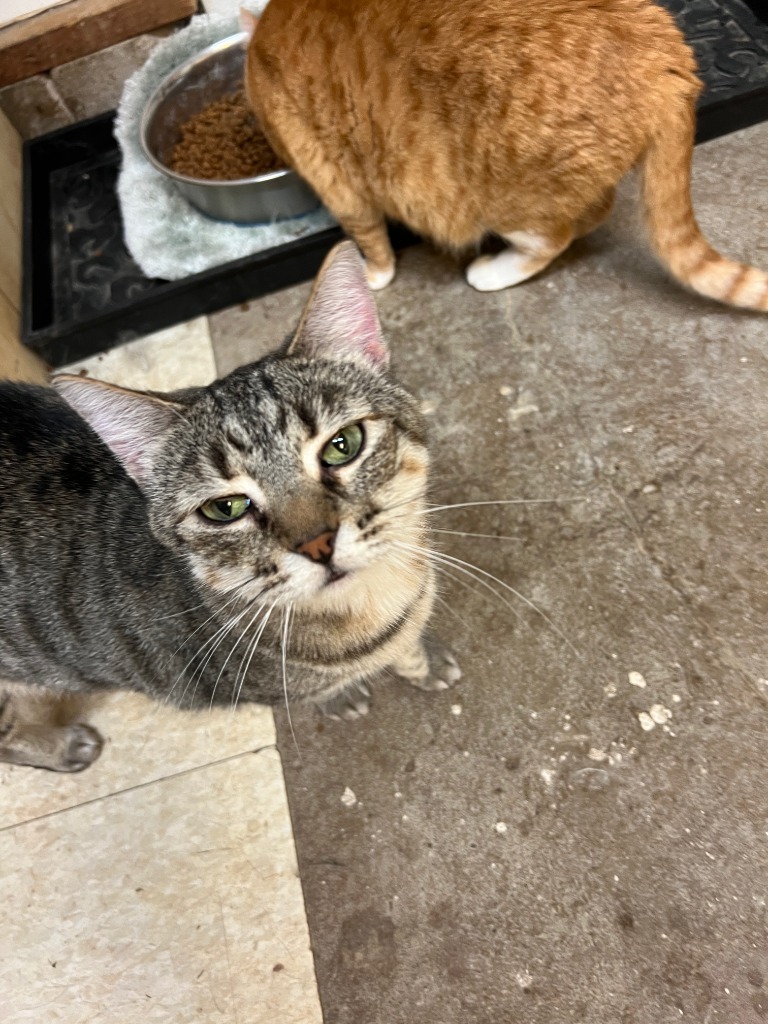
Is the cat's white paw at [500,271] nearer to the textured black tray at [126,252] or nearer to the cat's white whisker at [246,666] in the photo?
the textured black tray at [126,252]

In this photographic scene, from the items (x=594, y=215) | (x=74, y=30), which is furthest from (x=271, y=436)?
(x=74, y=30)

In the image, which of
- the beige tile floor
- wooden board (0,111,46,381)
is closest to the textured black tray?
wooden board (0,111,46,381)

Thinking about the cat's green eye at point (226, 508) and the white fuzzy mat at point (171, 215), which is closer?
the cat's green eye at point (226, 508)

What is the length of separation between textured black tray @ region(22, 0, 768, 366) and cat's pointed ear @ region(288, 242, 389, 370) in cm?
106

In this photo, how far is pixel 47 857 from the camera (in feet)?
4.83

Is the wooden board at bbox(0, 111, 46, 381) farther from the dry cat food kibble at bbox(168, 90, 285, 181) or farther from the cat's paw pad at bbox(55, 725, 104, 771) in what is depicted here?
the cat's paw pad at bbox(55, 725, 104, 771)

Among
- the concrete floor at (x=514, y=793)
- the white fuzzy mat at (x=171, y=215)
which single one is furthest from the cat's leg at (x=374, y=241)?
the concrete floor at (x=514, y=793)

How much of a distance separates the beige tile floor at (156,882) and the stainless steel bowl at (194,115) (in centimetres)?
155

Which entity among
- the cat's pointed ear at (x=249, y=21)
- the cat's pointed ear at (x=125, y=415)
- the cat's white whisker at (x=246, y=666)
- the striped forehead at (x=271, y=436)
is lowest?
the cat's white whisker at (x=246, y=666)

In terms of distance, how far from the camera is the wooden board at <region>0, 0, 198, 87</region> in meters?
2.34

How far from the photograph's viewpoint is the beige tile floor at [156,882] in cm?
132

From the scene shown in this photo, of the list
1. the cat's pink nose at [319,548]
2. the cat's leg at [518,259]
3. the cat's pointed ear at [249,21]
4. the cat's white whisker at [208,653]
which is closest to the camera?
the cat's pink nose at [319,548]

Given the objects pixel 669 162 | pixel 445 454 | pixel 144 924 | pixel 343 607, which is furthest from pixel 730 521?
pixel 144 924

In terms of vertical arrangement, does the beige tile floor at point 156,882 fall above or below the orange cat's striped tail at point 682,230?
below
